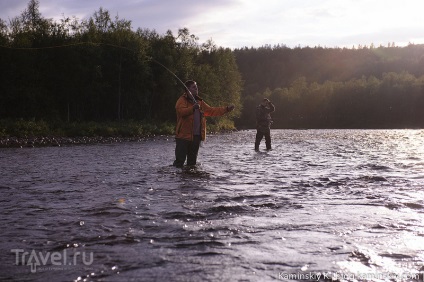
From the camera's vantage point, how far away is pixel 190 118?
13469 millimetres

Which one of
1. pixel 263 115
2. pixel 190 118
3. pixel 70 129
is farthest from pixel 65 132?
pixel 190 118

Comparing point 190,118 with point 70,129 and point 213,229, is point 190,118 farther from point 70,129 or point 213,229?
point 70,129

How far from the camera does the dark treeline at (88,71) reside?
50219 millimetres

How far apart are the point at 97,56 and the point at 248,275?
178ft

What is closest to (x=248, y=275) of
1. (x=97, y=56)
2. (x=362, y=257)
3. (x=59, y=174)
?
(x=362, y=257)

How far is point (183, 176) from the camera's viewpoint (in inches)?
495

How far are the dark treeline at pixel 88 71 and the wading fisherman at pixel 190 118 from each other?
100ft

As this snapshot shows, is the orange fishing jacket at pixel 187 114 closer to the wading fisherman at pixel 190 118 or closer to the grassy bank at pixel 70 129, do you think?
the wading fisherman at pixel 190 118

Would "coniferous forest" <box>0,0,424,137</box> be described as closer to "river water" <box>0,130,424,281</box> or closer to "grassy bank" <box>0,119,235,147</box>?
"grassy bank" <box>0,119,235,147</box>

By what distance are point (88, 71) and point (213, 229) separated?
5114 cm

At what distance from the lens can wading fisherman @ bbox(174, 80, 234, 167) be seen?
43.2 ft

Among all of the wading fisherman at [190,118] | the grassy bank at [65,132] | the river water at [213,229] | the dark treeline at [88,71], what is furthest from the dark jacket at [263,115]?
the dark treeline at [88,71]

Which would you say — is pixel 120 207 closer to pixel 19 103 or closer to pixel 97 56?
pixel 19 103

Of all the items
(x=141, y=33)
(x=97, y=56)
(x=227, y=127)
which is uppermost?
(x=141, y=33)
